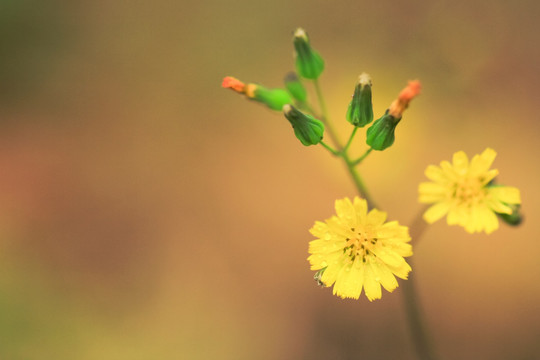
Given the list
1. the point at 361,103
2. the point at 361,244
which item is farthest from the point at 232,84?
A: the point at 361,244

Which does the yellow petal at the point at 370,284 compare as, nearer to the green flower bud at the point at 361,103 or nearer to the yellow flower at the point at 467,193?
the yellow flower at the point at 467,193

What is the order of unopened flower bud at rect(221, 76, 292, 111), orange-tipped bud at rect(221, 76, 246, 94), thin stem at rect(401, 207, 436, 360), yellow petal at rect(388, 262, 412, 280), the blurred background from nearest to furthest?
yellow petal at rect(388, 262, 412, 280) → orange-tipped bud at rect(221, 76, 246, 94) → unopened flower bud at rect(221, 76, 292, 111) → thin stem at rect(401, 207, 436, 360) → the blurred background

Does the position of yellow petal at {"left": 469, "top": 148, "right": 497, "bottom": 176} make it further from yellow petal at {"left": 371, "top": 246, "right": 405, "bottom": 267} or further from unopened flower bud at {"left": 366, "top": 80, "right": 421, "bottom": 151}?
yellow petal at {"left": 371, "top": 246, "right": 405, "bottom": 267}

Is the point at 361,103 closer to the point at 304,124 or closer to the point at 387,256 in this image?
the point at 304,124

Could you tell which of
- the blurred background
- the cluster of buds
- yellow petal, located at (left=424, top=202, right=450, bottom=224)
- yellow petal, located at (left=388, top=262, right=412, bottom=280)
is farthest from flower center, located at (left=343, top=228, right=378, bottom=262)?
the blurred background

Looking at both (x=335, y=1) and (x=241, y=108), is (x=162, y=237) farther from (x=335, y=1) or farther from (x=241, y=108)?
(x=335, y=1)

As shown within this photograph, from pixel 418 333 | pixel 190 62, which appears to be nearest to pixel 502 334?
pixel 418 333
